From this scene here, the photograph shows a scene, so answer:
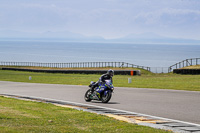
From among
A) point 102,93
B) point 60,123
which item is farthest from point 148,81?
point 60,123

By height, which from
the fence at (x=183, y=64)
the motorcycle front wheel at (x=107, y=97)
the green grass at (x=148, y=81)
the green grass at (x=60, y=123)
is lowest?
the green grass at (x=60, y=123)

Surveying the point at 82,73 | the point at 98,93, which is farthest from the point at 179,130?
the point at 82,73

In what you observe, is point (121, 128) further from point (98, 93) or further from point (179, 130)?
point (98, 93)

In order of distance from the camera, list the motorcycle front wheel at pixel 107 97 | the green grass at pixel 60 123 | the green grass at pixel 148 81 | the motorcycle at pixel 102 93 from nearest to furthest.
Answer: the green grass at pixel 60 123
the motorcycle at pixel 102 93
the motorcycle front wheel at pixel 107 97
the green grass at pixel 148 81

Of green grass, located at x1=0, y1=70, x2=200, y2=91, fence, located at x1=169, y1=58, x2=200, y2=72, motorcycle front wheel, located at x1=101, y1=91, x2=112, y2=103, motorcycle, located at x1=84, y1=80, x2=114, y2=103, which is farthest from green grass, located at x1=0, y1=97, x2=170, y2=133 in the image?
fence, located at x1=169, y1=58, x2=200, y2=72

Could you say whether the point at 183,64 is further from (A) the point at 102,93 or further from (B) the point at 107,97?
(B) the point at 107,97

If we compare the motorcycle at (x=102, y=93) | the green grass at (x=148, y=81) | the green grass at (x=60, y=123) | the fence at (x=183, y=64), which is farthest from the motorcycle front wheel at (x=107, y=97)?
the fence at (x=183, y=64)

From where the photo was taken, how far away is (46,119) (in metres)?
10.6

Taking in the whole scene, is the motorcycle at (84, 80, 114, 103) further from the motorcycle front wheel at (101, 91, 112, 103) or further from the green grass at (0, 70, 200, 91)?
the green grass at (0, 70, 200, 91)

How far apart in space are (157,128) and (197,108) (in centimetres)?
489

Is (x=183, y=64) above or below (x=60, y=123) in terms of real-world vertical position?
above

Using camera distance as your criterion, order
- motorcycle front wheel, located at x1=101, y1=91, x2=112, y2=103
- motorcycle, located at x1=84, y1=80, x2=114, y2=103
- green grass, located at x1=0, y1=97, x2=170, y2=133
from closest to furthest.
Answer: green grass, located at x1=0, y1=97, x2=170, y2=133 → motorcycle, located at x1=84, y1=80, x2=114, y2=103 → motorcycle front wheel, located at x1=101, y1=91, x2=112, y2=103

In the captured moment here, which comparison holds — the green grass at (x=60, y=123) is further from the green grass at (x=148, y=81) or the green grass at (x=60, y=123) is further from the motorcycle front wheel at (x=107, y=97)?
the green grass at (x=148, y=81)

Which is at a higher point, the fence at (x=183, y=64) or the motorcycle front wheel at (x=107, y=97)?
the fence at (x=183, y=64)
